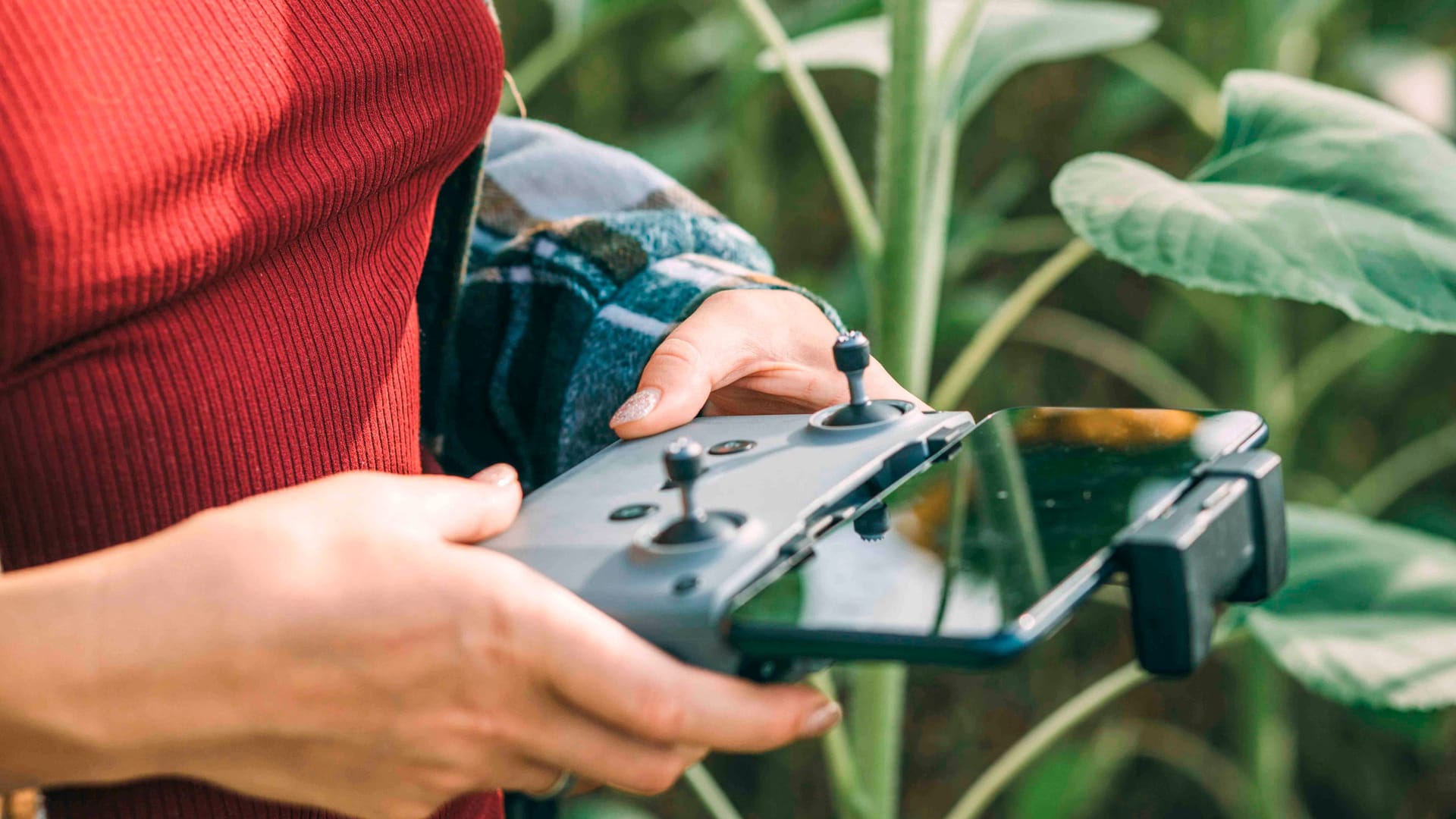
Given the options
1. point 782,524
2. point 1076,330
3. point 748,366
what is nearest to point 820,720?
point 782,524

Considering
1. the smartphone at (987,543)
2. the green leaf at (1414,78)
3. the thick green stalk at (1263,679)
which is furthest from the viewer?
the green leaf at (1414,78)

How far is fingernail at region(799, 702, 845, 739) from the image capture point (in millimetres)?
259

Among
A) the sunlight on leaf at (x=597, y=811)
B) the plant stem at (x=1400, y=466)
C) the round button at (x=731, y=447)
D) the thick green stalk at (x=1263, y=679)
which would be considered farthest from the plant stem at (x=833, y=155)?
the sunlight on leaf at (x=597, y=811)

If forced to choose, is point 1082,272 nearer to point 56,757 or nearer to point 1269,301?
point 1269,301

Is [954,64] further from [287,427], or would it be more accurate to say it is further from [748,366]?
[287,427]

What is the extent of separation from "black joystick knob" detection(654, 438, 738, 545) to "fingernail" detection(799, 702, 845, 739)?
1.7 inches

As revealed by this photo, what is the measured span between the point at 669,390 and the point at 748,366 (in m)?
0.05

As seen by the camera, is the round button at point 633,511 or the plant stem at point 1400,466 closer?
the round button at point 633,511

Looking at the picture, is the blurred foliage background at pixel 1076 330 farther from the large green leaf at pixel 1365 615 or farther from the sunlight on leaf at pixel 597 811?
the large green leaf at pixel 1365 615

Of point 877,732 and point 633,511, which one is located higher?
point 633,511

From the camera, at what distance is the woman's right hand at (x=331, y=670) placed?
0.77 ft

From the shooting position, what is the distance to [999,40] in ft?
2.07

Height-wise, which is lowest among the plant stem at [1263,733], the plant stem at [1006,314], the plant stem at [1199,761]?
the plant stem at [1199,761]

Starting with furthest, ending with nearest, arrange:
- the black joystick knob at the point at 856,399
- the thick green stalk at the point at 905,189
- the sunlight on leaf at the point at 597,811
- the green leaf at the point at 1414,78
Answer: the sunlight on leaf at the point at 597,811 → the green leaf at the point at 1414,78 → the thick green stalk at the point at 905,189 → the black joystick knob at the point at 856,399
